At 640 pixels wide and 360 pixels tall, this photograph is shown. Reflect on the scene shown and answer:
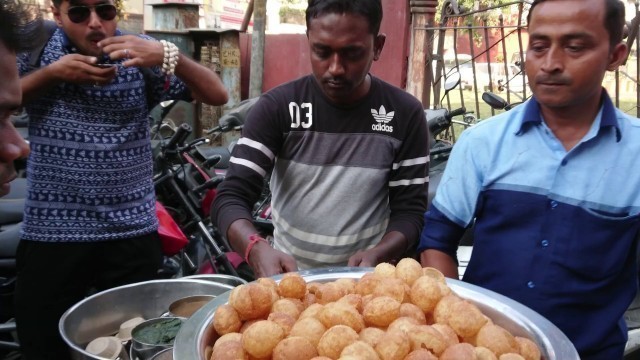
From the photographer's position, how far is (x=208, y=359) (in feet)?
3.97

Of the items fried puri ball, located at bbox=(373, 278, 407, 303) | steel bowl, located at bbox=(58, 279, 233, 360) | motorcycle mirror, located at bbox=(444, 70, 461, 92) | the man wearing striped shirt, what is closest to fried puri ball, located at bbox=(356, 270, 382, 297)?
fried puri ball, located at bbox=(373, 278, 407, 303)

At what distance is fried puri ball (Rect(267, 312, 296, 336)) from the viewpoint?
4.11 ft

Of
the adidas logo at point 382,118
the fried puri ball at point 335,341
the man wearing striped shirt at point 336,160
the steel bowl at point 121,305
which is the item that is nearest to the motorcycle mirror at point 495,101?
the man wearing striped shirt at point 336,160

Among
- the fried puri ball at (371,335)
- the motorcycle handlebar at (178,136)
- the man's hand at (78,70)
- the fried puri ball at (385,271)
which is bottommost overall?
the fried puri ball at (371,335)

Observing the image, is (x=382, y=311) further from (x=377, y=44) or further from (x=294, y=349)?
(x=377, y=44)

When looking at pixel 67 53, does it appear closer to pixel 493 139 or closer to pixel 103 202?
pixel 103 202

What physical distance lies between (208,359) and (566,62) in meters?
1.29

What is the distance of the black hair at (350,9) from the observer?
6.43 feet

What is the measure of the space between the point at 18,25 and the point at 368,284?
1189 millimetres

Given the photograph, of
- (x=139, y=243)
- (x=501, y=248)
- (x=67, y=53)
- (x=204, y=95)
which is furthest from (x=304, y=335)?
(x=67, y=53)

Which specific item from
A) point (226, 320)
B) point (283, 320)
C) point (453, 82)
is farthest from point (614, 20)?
point (453, 82)

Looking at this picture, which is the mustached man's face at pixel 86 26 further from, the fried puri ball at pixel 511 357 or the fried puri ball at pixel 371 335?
the fried puri ball at pixel 511 357

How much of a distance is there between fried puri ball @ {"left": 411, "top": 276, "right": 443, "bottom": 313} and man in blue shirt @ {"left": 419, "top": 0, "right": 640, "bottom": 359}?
1.39 ft

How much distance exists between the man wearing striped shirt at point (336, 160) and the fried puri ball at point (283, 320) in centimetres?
75
